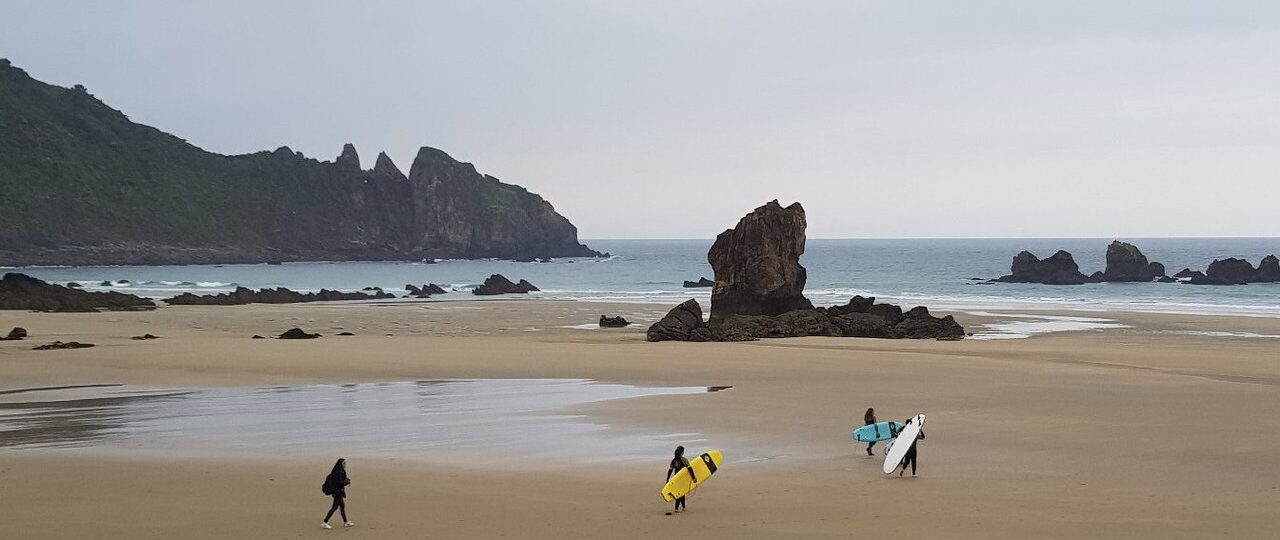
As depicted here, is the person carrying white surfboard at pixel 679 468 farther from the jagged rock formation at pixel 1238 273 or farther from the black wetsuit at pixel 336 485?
the jagged rock formation at pixel 1238 273

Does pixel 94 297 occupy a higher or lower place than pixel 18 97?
lower

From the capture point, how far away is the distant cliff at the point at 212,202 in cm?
12925

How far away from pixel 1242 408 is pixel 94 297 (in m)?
47.7

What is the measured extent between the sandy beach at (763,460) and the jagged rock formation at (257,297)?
26.1 meters

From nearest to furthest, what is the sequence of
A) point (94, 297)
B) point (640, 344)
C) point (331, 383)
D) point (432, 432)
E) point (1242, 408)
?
point (432, 432) < point (1242, 408) < point (331, 383) < point (640, 344) < point (94, 297)

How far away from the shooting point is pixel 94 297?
163ft

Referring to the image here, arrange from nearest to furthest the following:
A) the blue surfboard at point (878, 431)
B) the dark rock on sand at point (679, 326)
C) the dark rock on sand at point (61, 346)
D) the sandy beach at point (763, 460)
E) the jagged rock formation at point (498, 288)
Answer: the sandy beach at point (763, 460) → the blue surfboard at point (878, 431) → the dark rock on sand at point (61, 346) → the dark rock on sand at point (679, 326) → the jagged rock formation at point (498, 288)

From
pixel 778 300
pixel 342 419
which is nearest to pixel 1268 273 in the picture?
pixel 778 300

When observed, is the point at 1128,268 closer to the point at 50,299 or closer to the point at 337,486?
the point at 50,299

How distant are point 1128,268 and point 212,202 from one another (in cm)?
12413

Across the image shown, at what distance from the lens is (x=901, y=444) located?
511 inches

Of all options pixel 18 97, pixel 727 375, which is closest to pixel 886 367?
pixel 727 375

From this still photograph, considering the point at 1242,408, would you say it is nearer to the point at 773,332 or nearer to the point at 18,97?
the point at 773,332

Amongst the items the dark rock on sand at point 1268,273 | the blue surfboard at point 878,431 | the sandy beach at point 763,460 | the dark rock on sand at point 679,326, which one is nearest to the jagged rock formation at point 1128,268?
the dark rock on sand at point 1268,273
